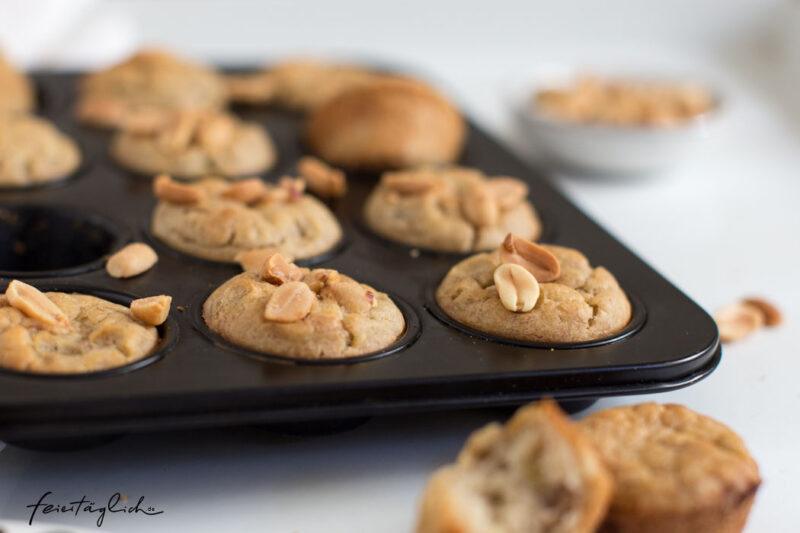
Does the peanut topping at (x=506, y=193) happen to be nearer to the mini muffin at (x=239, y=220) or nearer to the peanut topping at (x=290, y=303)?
the mini muffin at (x=239, y=220)

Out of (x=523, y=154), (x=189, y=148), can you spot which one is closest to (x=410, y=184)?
(x=189, y=148)

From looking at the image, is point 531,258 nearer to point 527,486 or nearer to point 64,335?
point 527,486

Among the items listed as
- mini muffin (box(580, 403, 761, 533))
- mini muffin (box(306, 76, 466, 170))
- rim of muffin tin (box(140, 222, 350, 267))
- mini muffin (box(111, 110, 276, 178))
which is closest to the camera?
mini muffin (box(580, 403, 761, 533))

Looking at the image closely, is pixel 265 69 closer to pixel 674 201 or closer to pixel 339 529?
pixel 674 201

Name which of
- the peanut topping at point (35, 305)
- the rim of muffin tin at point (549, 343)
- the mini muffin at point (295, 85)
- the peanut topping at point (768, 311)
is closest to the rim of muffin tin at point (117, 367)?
the peanut topping at point (35, 305)

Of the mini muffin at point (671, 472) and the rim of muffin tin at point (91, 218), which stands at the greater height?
the mini muffin at point (671, 472)

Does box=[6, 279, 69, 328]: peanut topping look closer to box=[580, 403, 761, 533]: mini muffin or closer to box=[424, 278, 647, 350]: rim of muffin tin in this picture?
box=[424, 278, 647, 350]: rim of muffin tin

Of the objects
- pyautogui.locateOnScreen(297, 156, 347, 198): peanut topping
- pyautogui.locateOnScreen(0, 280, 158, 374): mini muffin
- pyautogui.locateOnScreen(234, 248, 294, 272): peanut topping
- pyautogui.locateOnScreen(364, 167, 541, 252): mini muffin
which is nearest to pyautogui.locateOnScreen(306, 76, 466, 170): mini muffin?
pyautogui.locateOnScreen(297, 156, 347, 198): peanut topping
